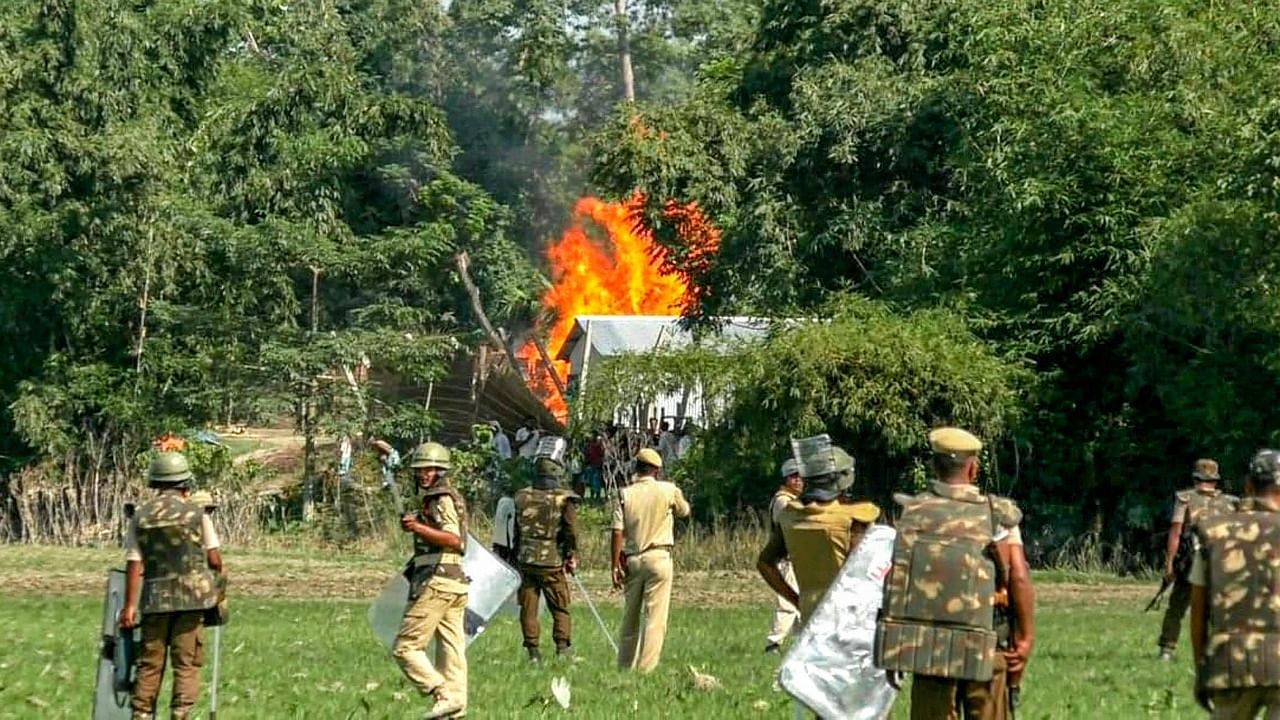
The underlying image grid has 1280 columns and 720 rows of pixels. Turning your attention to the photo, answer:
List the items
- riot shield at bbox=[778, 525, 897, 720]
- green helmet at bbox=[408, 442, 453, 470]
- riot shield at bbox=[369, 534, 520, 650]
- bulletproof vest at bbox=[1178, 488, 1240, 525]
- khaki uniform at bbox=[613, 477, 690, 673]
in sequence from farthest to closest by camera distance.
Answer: khaki uniform at bbox=[613, 477, 690, 673] → bulletproof vest at bbox=[1178, 488, 1240, 525] → riot shield at bbox=[369, 534, 520, 650] → green helmet at bbox=[408, 442, 453, 470] → riot shield at bbox=[778, 525, 897, 720]

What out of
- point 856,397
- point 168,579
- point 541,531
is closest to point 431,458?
point 168,579

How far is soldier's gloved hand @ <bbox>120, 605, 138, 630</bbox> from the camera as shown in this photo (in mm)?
11930

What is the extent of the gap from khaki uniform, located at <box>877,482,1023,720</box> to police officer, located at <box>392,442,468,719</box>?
420cm

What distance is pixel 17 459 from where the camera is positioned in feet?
125

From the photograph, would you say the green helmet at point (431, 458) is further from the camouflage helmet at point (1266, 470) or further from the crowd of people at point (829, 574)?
the camouflage helmet at point (1266, 470)

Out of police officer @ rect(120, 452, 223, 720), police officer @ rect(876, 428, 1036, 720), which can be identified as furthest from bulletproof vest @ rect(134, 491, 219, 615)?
police officer @ rect(876, 428, 1036, 720)

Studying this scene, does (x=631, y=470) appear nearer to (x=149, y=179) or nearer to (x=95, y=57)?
(x=149, y=179)

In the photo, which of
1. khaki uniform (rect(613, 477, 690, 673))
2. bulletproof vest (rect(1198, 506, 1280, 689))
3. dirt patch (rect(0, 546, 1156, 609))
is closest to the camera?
bulletproof vest (rect(1198, 506, 1280, 689))

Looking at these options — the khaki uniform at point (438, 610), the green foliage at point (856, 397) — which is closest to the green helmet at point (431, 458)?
the khaki uniform at point (438, 610)

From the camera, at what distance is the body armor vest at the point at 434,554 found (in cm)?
1284

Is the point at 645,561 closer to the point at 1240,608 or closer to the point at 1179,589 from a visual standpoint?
the point at 1179,589

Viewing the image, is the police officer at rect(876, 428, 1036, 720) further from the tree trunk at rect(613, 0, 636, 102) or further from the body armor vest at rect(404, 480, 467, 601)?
the tree trunk at rect(613, 0, 636, 102)

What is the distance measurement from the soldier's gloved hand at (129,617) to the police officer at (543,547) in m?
6.10

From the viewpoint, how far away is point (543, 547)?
58.7 feet
